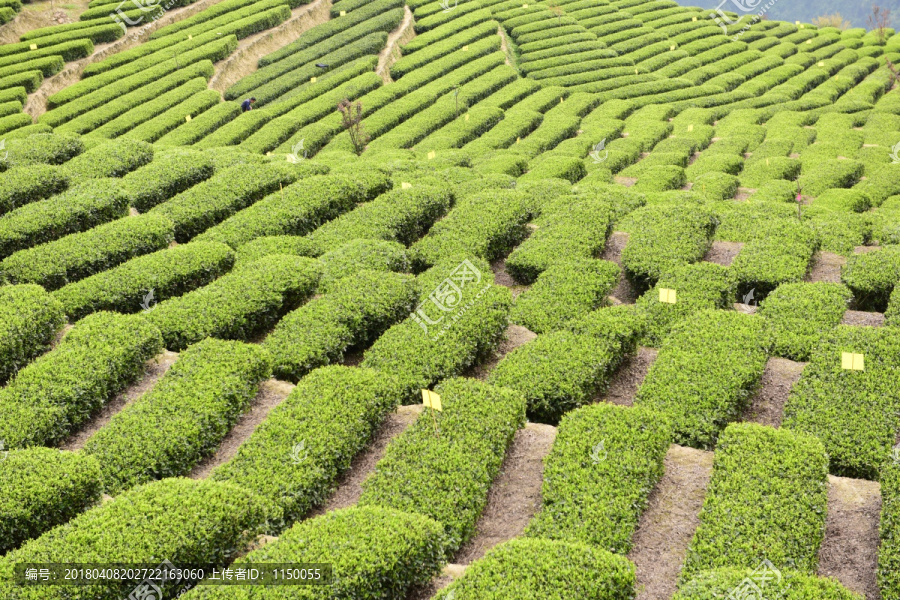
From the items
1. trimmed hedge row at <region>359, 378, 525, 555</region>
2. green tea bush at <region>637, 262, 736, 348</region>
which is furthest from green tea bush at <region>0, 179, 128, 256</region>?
green tea bush at <region>637, 262, 736, 348</region>

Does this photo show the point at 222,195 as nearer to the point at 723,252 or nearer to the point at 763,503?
the point at 723,252

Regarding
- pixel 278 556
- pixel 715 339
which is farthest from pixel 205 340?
pixel 715 339

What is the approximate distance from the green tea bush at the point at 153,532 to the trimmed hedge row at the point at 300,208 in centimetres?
718

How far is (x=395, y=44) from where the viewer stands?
37.7m

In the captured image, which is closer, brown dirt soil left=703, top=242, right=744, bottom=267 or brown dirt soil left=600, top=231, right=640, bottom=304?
brown dirt soil left=600, top=231, right=640, bottom=304

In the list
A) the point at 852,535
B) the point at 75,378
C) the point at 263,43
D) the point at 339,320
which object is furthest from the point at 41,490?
the point at 263,43

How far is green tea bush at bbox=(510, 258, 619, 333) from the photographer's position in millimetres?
11695

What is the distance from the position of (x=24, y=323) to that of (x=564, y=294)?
8447 mm

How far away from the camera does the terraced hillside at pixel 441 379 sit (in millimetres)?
7242

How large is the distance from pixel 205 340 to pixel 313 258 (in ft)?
10.7

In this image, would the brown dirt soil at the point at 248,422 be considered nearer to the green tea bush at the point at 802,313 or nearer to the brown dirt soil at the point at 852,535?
the brown dirt soil at the point at 852,535

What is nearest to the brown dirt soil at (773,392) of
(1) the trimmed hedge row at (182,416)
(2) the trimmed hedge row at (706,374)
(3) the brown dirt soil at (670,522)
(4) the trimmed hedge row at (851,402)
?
(2) the trimmed hedge row at (706,374)

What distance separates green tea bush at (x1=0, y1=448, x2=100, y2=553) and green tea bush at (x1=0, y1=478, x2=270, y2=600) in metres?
0.44

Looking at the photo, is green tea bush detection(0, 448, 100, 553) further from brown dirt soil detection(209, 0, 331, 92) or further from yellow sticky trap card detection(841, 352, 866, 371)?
brown dirt soil detection(209, 0, 331, 92)
